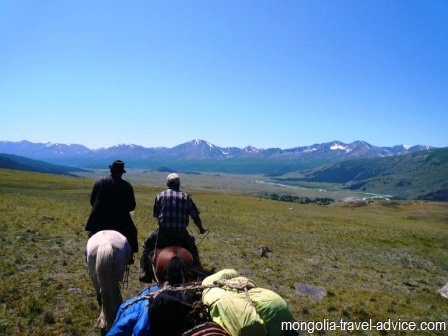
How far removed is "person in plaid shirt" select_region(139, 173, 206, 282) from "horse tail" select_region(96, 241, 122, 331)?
1973 millimetres

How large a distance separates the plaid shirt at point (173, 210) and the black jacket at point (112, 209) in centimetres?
95

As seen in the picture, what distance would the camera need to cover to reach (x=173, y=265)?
27.1ft

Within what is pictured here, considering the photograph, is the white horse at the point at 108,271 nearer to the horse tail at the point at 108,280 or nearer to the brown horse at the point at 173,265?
the horse tail at the point at 108,280

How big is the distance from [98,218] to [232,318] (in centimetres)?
633

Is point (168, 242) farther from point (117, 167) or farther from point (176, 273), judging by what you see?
point (176, 273)

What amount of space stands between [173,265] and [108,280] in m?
1.93

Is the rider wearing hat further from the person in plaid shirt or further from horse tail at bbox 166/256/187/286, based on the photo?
horse tail at bbox 166/256/187/286

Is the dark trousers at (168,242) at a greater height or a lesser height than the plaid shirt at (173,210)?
lesser

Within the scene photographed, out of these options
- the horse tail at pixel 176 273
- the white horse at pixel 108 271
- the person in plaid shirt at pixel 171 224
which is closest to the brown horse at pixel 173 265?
the horse tail at pixel 176 273

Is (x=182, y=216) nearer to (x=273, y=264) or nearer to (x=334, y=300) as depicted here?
(x=334, y=300)

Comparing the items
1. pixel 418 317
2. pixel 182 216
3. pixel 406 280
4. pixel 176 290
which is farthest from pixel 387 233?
pixel 176 290

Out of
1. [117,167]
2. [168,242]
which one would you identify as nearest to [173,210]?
[168,242]

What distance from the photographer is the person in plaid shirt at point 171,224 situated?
1095cm

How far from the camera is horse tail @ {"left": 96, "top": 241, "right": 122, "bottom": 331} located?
353 inches
